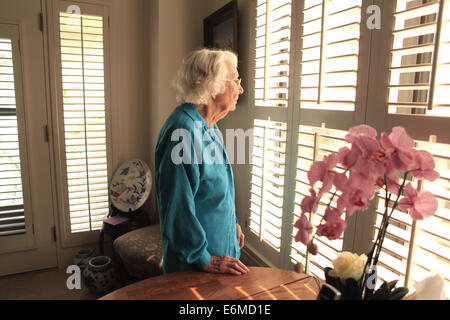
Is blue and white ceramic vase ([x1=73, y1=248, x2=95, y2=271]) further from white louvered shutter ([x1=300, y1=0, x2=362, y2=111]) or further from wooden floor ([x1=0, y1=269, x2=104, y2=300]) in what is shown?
white louvered shutter ([x1=300, y1=0, x2=362, y2=111])

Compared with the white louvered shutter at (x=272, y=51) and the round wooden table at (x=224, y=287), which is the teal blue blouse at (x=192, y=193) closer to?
the round wooden table at (x=224, y=287)

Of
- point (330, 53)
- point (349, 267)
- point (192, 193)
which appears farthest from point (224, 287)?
point (330, 53)

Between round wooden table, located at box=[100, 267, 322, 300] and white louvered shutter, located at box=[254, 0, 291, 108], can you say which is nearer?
round wooden table, located at box=[100, 267, 322, 300]

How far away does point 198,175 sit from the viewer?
1.11 metres

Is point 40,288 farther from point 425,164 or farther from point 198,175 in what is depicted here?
point 425,164

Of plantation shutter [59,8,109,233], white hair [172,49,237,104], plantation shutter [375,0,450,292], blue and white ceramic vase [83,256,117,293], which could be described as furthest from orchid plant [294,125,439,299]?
plantation shutter [59,8,109,233]

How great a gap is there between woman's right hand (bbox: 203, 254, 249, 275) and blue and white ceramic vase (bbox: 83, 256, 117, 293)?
1.52m

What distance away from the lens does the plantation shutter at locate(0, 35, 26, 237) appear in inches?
91.4

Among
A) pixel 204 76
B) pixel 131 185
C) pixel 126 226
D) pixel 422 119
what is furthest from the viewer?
pixel 131 185

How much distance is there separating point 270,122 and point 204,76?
576 mm

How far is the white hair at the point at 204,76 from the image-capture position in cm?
126

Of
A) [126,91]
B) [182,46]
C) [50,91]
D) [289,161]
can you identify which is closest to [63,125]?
[50,91]

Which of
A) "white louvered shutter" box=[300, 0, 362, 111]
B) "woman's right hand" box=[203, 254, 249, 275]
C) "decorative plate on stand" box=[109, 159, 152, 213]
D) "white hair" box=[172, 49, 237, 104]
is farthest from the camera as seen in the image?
"decorative plate on stand" box=[109, 159, 152, 213]

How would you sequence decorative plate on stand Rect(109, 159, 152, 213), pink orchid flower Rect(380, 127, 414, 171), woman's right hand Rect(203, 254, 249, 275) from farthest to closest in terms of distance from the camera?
decorative plate on stand Rect(109, 159, 152, 213)
woman's right hand Rect(203, 254, 249, 275)
pink orchid flower Rect(380, 127, 414, 171)
